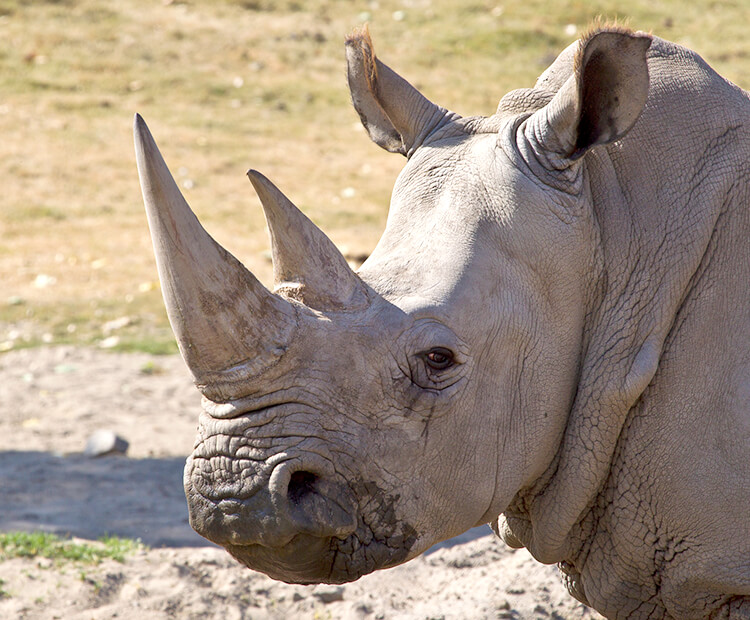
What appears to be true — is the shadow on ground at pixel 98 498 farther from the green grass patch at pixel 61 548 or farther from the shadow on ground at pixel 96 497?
the green grass patch at pixel 61 548

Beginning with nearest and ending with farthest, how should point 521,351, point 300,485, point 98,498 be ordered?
point 300,485, point 521,351, point 98,498

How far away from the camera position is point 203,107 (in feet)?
55.2

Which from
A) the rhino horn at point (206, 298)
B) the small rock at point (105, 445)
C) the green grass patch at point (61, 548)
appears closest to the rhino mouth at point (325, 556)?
the rhino horn at point (206, 298)

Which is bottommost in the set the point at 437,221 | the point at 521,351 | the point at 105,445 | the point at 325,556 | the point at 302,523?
the point at 105,445

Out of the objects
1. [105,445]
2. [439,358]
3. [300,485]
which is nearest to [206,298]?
[300,485]

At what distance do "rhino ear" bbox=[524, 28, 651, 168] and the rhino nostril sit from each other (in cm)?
117

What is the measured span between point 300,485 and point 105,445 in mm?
4316

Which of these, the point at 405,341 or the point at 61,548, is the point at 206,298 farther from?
the point at 61,548

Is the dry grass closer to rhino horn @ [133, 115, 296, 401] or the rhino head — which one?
the rhino head

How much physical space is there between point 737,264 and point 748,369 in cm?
32

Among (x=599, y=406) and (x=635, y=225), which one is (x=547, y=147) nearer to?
(x=635, y=225)

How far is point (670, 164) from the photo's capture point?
129 inches

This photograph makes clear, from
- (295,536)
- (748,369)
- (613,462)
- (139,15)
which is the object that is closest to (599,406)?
(613,462)

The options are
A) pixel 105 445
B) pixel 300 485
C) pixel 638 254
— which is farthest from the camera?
pixel 105 445
